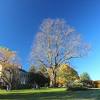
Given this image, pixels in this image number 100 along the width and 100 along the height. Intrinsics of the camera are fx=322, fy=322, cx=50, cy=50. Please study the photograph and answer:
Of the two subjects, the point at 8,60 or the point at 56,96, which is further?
the point at 8,60

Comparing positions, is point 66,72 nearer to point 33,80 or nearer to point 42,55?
point 33,80

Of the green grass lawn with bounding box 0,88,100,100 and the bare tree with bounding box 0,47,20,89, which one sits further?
the bare tree with bounding box 0,47,20,89

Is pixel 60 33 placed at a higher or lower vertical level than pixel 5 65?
higher

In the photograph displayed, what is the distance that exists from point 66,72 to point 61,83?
3.72m

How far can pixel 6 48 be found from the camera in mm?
65750

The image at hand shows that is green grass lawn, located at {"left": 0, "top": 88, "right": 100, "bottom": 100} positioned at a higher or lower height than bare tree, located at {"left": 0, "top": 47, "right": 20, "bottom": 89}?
lower

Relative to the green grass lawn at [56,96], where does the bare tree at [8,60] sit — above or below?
above

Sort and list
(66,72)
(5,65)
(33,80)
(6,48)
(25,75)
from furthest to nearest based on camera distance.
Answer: (25,75), (33,80), (66,72), (6,48), (5,65)

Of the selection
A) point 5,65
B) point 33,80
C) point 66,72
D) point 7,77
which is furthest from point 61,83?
point 5,65

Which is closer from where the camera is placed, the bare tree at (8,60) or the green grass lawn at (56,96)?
the green grass lawn at (56,96)

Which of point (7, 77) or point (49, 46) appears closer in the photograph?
point (49, 46)

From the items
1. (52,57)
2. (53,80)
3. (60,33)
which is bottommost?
(53,80)

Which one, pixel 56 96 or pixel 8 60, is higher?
pixel 8 60

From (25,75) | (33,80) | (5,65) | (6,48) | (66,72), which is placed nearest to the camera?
(5,65)
